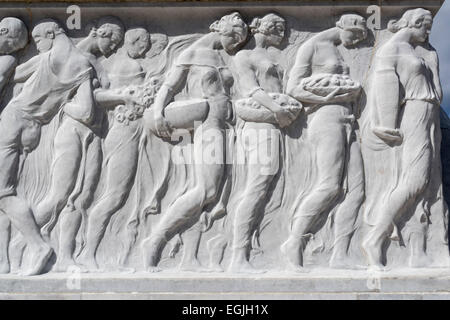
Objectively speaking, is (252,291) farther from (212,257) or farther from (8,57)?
(8,57)

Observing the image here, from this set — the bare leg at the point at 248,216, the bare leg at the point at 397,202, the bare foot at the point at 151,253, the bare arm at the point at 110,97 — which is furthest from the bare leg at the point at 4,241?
the bare leg at the point at 397,202

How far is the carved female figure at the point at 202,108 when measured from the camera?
5.42 m

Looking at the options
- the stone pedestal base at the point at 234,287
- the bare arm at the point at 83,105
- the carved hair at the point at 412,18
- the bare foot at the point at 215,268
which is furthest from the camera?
the carved hair at the point at 412,18

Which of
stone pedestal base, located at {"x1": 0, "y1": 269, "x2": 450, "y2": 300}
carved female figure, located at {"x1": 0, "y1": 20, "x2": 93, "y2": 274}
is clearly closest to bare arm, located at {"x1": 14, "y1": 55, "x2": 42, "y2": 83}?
carved female figure, located at {"x1": 0, "y1": 20, "x2": 93, "y2": 274}

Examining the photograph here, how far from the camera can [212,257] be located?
5438mm

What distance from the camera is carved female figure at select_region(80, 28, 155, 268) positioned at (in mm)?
5484

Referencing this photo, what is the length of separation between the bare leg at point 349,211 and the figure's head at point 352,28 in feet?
3.06

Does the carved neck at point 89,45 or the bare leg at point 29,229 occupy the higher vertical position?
the carved neck at point 89,45

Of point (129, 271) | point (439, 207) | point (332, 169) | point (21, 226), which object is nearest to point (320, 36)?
point (332, 169)

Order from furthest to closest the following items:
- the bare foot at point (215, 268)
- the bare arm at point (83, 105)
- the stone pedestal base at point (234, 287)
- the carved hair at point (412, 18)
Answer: the carved hair at point (412, 18)
the bare arm at point (83, 105)
the bare foot at point (215, 268)
the stone pedestal base at point (234, 287)

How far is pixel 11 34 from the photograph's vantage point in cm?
556

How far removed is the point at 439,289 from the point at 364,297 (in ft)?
2.13

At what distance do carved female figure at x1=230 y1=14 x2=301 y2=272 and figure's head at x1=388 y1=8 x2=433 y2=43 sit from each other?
109 cm

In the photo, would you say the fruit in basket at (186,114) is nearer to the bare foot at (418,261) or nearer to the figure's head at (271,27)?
the figure's head at (271,27)
